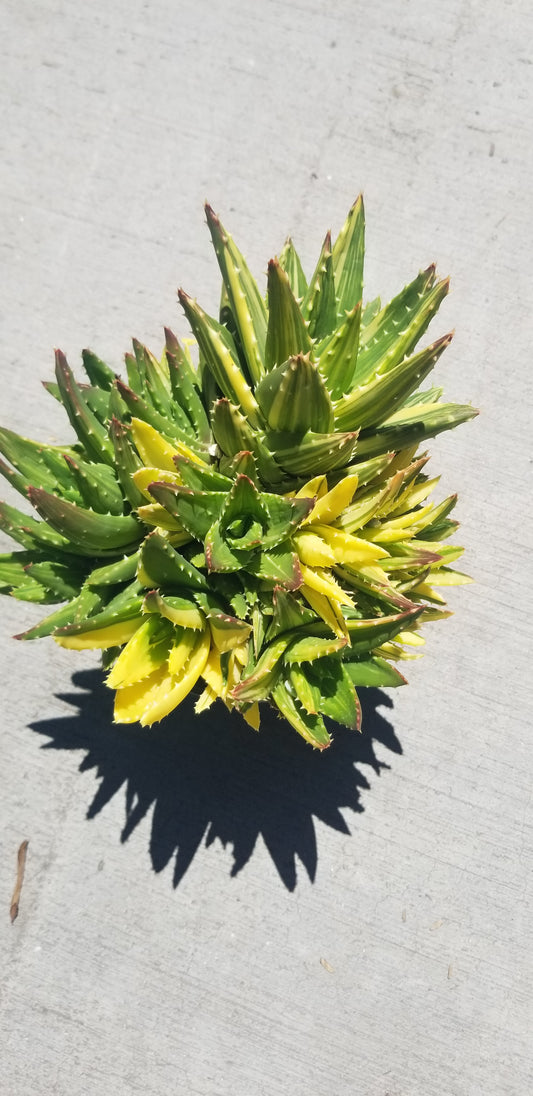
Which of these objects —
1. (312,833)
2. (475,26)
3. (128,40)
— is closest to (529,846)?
(312,833)

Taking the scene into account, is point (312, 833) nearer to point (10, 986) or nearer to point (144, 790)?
point (144, 790)

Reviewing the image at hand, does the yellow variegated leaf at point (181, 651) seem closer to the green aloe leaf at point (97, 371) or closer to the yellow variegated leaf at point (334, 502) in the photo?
the yellow variegated leaf at point (334, 502)

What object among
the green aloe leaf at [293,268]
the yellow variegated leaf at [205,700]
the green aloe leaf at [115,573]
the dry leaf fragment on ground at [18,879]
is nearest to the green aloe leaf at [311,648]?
the yellow variegated leaf at [205,700]

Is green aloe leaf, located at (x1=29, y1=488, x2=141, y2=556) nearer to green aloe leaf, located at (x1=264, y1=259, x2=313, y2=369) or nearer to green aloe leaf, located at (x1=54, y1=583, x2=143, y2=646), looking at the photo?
green aloe leaf, located at (x1=54, y1=583, x2=143, y2=646)

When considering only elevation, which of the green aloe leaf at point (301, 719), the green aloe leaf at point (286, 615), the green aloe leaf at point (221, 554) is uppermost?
the green aloe leaf at point (221, 554)

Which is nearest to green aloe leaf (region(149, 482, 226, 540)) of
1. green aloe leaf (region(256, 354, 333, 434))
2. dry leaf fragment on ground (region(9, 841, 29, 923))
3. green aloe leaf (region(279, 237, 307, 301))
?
green aloe leaf (region(256, 354, 333, 434))

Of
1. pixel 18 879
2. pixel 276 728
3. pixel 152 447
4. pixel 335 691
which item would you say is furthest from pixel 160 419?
pixel 18 879
